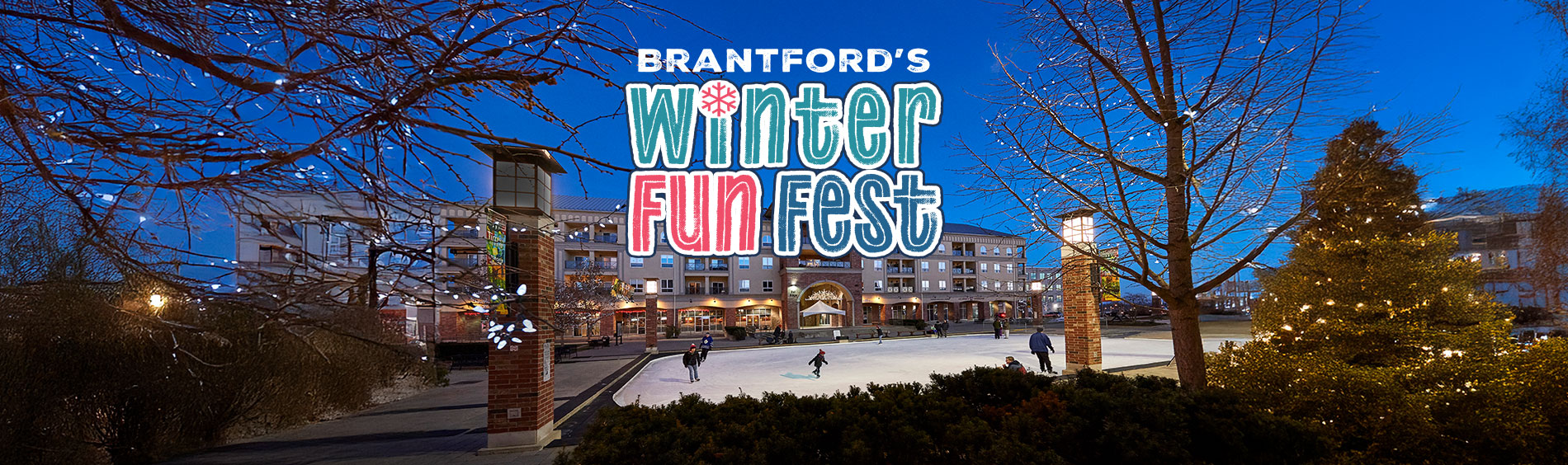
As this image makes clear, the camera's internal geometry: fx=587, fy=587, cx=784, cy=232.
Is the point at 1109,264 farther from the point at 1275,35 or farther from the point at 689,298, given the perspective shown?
the point at 689,298

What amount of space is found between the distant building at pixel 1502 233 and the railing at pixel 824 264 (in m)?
33.2

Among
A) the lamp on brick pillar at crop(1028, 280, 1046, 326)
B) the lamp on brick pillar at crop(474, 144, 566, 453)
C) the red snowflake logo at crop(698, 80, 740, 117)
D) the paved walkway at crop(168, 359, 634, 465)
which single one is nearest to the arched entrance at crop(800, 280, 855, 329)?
the lamp on brick pillar at crop(1028, 280, 1046, 326)

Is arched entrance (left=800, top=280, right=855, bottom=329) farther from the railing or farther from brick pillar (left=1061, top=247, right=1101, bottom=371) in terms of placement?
brick pillar (left=1061, top=247, right=1101, bottom=371)

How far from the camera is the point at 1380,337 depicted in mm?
7375

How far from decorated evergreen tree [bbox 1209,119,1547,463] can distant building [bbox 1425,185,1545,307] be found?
0.79 metres

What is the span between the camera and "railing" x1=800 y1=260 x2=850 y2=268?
156 ft

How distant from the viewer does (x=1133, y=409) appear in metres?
4.38

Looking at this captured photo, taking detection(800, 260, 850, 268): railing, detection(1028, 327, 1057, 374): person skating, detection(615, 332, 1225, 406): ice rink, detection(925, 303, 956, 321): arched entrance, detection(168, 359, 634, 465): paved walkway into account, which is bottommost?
detection(925, 303, 956, 321): arched entrance

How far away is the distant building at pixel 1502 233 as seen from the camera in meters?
10.8

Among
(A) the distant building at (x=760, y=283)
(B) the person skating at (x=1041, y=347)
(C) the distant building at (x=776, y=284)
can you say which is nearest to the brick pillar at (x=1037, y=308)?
(C) the distant building at (x=776, y=284)

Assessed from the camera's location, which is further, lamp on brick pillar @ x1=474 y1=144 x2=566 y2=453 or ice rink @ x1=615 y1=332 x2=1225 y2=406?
ice rink @ x1=615 y1=332 x2=1225 y2=406

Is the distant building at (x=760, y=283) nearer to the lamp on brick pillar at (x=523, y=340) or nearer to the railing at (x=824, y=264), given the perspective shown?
the railing at (x=824, y=264)

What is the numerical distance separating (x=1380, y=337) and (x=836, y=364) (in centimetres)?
1367

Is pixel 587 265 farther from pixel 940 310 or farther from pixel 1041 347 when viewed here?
pixel 940 310
